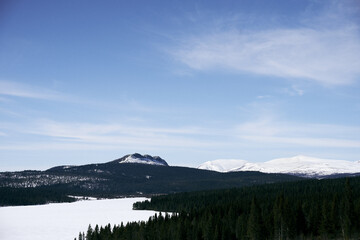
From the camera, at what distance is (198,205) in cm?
19250

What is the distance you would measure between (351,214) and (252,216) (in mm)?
26410

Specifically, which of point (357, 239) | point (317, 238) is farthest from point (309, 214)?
point (357, 239)

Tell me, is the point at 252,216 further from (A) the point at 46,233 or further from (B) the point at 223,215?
(A) the point at 46,233

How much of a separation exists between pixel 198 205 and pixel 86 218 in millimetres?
55704

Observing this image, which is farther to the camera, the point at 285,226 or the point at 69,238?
the point at 69,238

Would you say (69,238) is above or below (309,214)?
below

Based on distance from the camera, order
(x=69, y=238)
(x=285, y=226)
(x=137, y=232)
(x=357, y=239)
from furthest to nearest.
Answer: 1. (x=69, y=238)
2. (x=137, y=232)
3. (x=285, y=226)
4. (x=357, y=239)

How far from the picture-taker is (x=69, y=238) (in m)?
125

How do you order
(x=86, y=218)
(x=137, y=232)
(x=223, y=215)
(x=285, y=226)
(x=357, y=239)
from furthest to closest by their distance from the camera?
(x=86, y=218) → (x=223, y=215) → (x=137, y=232) → (x=285, y=226) → (x=357, y=239)

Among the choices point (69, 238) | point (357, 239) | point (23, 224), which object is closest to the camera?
point (357, 239)

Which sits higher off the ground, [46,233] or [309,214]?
[309,214]

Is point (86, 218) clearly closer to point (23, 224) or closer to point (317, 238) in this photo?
point (23, 224)

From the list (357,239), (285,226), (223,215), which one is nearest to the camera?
(357,239)

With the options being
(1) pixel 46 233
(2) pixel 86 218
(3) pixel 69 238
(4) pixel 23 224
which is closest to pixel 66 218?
(2) pixel 86 218
